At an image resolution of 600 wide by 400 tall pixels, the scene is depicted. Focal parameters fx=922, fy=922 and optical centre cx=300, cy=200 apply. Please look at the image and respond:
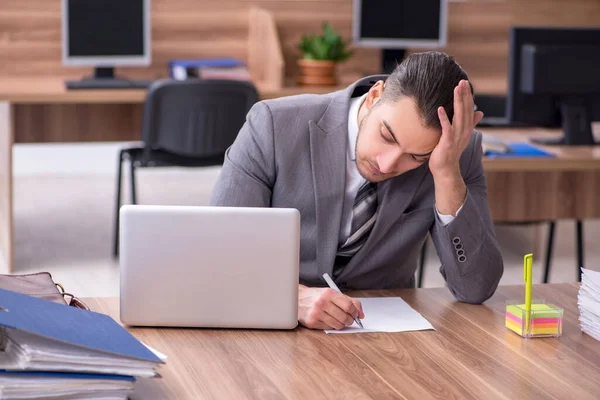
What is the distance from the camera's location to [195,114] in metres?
3.53

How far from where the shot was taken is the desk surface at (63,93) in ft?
11.7

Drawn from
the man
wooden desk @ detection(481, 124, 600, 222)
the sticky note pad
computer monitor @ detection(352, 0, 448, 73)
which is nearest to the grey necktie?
the man

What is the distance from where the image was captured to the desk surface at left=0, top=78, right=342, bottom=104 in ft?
11.7

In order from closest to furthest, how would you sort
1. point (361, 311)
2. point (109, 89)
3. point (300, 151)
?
point (361, 311) → point (300, 151) → point (109, 89)

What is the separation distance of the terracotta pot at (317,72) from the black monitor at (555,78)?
1.08 meters

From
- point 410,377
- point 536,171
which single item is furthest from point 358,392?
point 536,171

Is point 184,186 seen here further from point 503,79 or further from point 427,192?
point 427,192

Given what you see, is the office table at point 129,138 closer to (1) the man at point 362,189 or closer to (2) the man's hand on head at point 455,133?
(1) the man at point 362,189

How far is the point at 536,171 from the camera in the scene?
3.15m

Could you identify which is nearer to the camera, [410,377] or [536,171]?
[410,377]

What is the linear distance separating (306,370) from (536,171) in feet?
6.77

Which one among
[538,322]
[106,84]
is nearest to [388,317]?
[538,322]

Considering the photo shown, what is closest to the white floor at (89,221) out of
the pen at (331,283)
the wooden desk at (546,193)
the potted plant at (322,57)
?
the wooden desk at (546,193)

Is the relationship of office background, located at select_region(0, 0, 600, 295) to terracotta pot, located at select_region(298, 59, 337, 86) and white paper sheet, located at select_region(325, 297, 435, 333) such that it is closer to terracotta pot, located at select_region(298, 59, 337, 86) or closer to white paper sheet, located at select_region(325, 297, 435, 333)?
terracotta pot, located at select_region(298, 59, 337, 86)
